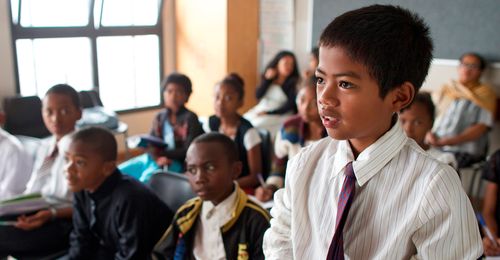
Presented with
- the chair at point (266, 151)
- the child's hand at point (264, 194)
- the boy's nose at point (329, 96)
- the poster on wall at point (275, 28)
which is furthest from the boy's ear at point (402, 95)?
the poster on wall at point (275, 28)

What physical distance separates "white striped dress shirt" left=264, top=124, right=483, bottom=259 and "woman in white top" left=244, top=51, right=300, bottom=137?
338 cm

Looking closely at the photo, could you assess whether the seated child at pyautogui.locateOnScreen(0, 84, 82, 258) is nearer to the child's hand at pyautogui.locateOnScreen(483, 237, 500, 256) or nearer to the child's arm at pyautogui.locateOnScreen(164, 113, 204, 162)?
the child's arm at pyautogui.locateOnScreen(164, 113, 204, 162)

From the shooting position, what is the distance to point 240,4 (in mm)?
4961

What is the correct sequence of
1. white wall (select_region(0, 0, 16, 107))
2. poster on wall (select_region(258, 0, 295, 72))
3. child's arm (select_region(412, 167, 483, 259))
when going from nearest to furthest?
child's arm (select_region(412, 167, 483, 259)), white wall (select_region(0, 0, 16, 107)), poster on wall (select_region(258, 0, 295, 72))

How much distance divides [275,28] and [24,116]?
8.98 feet

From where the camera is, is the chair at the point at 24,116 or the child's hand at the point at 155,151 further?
the chair at the point at 24,116

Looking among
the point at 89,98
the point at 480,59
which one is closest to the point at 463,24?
the point at 480,59

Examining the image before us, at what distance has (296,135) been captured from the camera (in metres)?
2.45

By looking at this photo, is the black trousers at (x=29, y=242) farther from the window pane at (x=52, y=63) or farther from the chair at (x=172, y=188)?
the window pane at (x=52, y=63)

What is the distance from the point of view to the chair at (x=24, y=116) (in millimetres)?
3586

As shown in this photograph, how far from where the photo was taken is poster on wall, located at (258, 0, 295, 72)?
495 centimetres

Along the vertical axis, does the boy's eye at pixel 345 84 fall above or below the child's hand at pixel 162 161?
above

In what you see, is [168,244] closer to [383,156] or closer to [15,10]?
[383,156]

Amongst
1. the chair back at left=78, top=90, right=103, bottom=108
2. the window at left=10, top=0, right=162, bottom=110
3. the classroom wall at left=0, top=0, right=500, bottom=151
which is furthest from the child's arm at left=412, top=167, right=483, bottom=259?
the window at left=10, top=0, right=162, bottom=110
